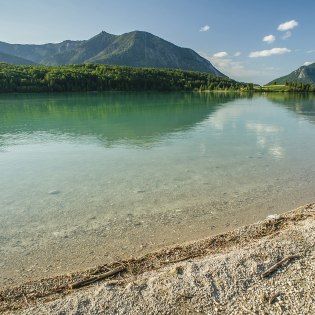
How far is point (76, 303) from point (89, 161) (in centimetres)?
1769

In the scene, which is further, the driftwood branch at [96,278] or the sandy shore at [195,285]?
the driftwood branch at [96,278]

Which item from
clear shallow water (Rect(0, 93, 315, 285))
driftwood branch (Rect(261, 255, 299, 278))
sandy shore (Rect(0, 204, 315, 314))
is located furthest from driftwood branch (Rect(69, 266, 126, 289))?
driftwood branch (Rect(261, 255, 299, 278))

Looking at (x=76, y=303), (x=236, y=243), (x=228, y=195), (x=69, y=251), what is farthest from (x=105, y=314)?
(x=228, y=195)

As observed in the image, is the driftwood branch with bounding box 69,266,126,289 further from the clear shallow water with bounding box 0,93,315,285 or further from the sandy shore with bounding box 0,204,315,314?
the clear shallow water with bounding box 0,93,315,285

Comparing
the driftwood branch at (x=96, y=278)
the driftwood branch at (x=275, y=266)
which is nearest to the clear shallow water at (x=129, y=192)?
the driftwood branch at (x=96, y=278)

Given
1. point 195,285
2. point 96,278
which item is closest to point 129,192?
point 96,278

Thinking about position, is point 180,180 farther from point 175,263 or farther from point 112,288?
point 112,288

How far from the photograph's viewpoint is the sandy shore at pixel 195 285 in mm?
7227

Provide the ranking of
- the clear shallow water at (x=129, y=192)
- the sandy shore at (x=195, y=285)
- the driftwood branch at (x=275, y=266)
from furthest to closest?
the clear shallow water at (x=129, y=192) → the driftwood branch at (x=275, y=266) → the sandy shore at (x=195, y=285)

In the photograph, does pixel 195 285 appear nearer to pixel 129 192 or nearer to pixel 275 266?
pixel 275 266

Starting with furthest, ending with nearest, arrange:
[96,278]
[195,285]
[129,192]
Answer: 1. [129,192]
2. [96,278]
3. [195,285]

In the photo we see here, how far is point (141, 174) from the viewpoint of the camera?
66.5 feet

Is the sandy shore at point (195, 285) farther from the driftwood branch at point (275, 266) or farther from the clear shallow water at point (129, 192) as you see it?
the clear shallow water at point (129, 192)

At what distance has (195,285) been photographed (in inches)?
312
